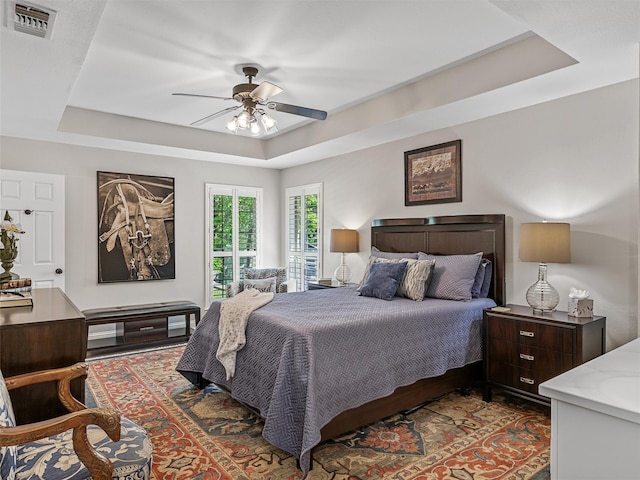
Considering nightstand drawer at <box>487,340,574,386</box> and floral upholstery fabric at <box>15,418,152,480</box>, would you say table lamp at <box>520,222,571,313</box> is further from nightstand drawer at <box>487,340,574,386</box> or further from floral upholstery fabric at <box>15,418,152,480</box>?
floral upholstery fabric at <box>15,418,152,480</box>

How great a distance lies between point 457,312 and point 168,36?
2945 millimetres

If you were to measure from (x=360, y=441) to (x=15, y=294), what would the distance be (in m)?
2.25

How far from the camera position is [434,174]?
432 cm

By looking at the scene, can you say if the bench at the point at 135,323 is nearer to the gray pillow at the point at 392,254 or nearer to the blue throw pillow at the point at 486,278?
the gray pillow at the point at 392,254

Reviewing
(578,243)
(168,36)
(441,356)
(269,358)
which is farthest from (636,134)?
(168,36)

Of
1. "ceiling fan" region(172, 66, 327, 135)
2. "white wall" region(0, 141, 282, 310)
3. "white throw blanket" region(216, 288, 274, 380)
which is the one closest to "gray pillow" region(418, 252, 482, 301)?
"white throw blanket" region(216, 288, 274, 380)

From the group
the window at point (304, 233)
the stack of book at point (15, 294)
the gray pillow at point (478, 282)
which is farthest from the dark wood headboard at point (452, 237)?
the stack of book at point (15, 294)

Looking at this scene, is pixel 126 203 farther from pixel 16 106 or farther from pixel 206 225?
pixel 16 106

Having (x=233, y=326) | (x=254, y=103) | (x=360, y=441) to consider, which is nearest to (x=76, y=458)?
(x=233, y=326)

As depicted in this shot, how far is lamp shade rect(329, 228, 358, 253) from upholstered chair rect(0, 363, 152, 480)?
11.8ft

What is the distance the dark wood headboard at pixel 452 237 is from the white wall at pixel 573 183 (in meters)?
0.10

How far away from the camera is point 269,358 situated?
2.56 metres

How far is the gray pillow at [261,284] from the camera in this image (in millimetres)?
5613

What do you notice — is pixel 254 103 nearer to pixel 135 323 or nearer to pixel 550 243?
pixel 550 243
